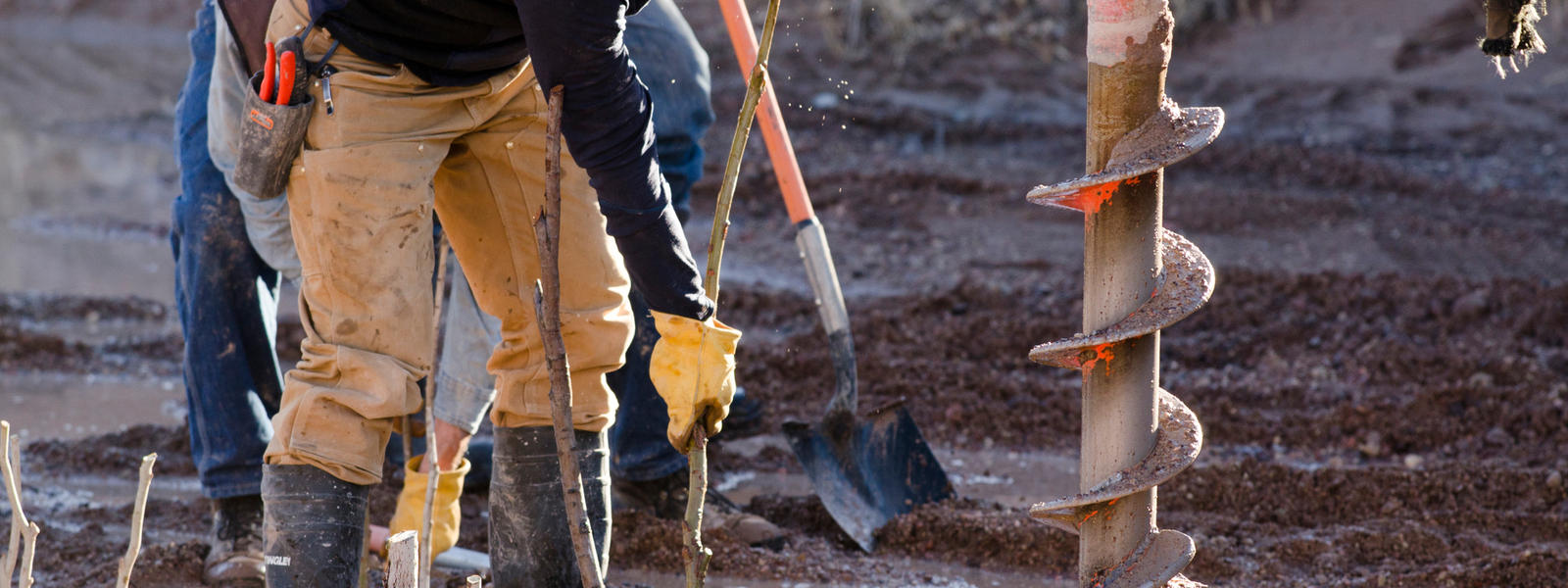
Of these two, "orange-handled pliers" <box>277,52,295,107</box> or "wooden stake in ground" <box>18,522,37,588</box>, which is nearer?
"wooden stake in ground" <box>18,522,37,588</box>

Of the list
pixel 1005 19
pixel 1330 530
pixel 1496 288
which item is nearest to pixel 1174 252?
pixel 1330 530

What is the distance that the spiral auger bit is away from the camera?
69.1 inches

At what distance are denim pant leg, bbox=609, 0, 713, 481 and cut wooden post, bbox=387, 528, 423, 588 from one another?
4.88 ft

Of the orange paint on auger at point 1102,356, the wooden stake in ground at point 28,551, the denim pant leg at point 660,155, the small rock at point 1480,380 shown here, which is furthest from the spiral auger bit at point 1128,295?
the small rock at point 1480,380

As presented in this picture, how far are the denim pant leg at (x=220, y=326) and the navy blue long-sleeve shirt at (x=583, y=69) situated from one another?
3.92ft

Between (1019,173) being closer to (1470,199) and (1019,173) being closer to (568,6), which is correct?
(1470,199)

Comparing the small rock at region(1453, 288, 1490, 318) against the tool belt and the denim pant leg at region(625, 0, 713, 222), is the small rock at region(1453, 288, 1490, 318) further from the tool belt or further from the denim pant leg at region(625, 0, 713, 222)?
the tool belt

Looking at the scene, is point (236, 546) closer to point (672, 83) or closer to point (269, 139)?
point (269, 139)

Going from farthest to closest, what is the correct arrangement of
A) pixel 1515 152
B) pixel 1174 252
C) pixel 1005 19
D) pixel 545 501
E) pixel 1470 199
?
pixel 1005 19, pixel 1515 152, pixel 1470 199, pixel 545 501, pixel 1174 252

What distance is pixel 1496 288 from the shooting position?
5590 mm

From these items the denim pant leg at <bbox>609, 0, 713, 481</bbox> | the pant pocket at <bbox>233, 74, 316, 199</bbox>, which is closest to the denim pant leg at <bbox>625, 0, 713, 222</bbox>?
the denim pant leg at <bbox>609, 0, 713, 481</bbox>

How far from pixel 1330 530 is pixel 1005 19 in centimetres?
1065

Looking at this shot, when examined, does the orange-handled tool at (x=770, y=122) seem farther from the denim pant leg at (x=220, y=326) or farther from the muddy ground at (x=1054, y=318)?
the denim pant leg at (x=220, y=326)

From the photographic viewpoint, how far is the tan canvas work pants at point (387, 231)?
2.06m
